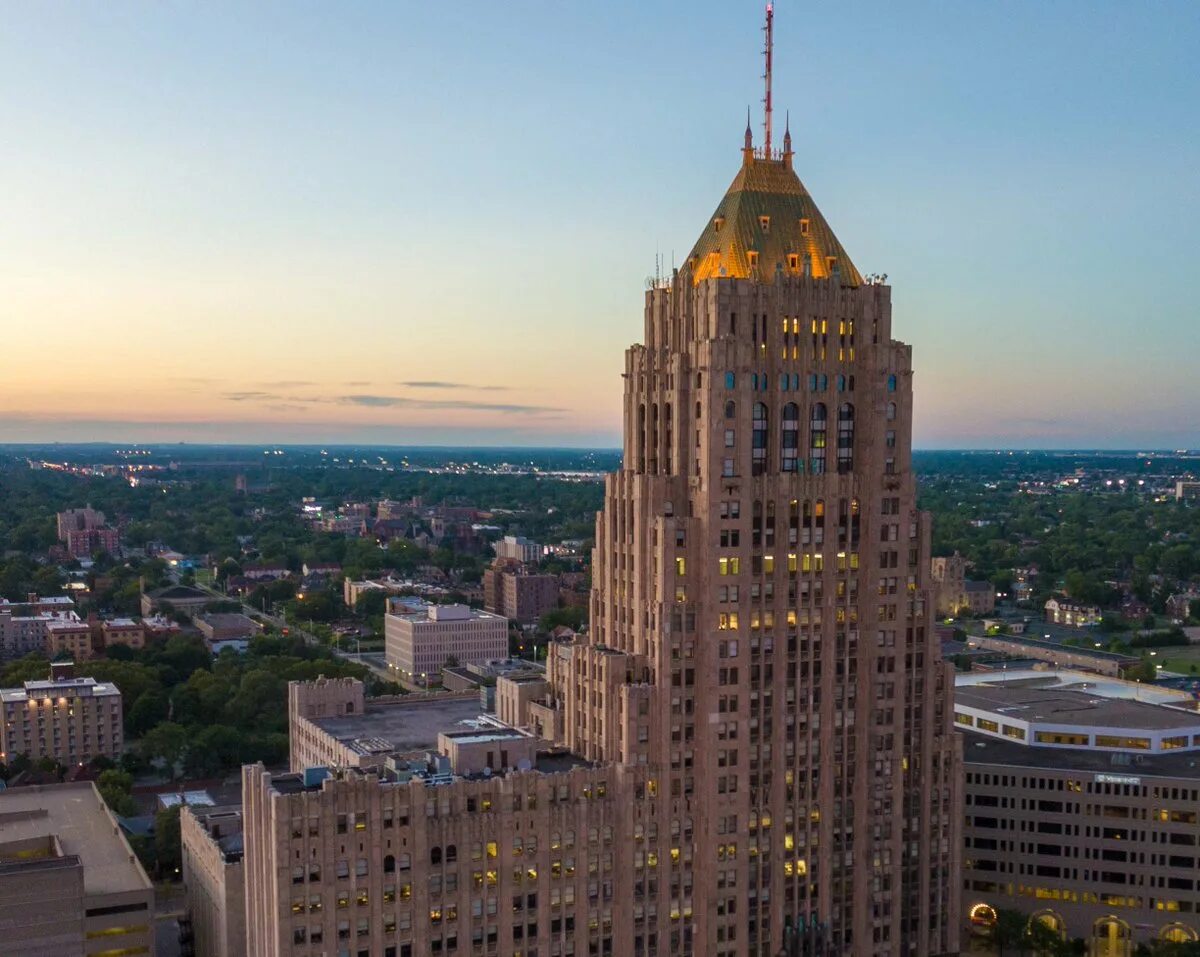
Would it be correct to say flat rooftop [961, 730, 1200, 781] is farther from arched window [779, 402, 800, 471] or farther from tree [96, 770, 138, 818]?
tree [96, 770, 138, 818]

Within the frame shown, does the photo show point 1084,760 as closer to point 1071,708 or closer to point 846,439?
point 1071,708

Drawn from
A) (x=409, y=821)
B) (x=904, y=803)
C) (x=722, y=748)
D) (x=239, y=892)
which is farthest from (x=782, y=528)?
(x=239, y=892)

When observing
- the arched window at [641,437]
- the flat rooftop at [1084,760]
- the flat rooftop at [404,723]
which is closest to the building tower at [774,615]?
the arched window at [641,437]

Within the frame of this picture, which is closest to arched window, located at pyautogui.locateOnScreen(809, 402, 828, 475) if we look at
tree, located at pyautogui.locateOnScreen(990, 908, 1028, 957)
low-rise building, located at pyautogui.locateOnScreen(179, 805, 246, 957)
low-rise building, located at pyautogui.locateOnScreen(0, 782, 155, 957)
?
tree, located at pyautogui.locateOnScreen(990, 908, 1028, 957)

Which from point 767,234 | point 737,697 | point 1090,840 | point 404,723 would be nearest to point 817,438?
point 767,234

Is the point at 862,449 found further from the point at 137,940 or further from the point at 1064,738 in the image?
the point at 137,940

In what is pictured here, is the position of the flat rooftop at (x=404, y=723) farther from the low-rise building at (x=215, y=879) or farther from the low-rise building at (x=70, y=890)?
the low-rise building at (x=70, y=890)

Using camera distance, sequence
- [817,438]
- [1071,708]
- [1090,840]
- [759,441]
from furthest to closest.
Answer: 1. [1071,708]
2. [1090,840]
3. [817,438]
4. [759,441]
